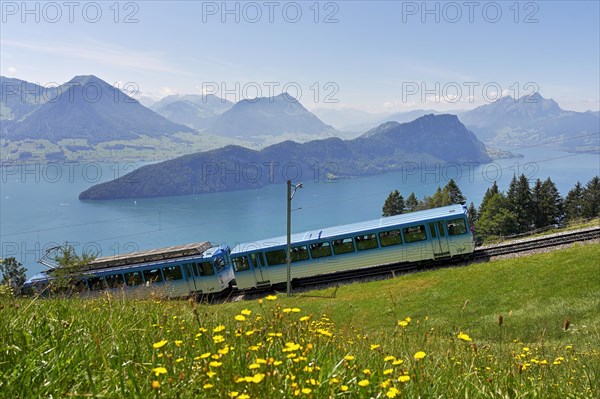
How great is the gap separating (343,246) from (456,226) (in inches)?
233

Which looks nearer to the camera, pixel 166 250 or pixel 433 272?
pixel 433 272

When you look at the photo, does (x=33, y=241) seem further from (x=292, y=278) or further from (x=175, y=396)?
(x=175, y=396)

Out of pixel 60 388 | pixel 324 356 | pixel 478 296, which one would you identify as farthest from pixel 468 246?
pixel 60 388

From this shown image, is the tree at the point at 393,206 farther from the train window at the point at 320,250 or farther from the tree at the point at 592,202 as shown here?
the train window at the point at 320,250

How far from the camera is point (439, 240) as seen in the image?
22.5 m

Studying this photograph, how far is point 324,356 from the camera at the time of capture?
336 centimetres

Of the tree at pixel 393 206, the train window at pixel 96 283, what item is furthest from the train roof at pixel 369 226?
the tree at pixel 393 206

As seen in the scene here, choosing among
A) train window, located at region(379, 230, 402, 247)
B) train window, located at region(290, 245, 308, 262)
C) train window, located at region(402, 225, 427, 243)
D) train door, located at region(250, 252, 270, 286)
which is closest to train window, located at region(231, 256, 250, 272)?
train door, located at region(250, 252, 270, 286)

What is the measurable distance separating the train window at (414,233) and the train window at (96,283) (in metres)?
18.0

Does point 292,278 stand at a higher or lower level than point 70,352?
lower

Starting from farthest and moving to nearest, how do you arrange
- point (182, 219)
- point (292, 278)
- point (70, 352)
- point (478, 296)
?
point (182, 219) < point (292, 278) < point (478, 296) < point (70, 352)

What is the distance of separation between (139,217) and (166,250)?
16039cm

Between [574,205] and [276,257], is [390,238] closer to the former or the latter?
[276,257]

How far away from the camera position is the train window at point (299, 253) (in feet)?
80.8
